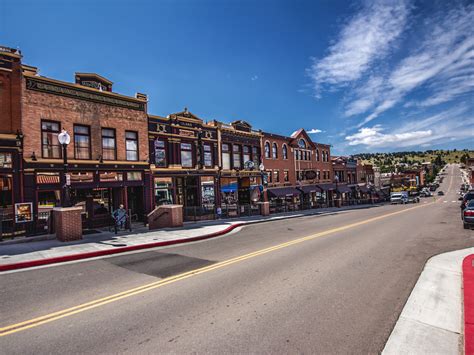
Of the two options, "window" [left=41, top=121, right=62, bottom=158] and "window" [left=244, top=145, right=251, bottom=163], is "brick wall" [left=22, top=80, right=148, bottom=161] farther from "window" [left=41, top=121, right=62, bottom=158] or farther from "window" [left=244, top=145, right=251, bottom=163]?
"window" [left=244, top=145, right=251, bottom=163]

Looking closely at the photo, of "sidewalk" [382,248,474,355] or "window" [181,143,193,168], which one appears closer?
"sidewalk" [382,248,474,355]

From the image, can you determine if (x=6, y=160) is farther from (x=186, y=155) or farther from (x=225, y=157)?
(x=225, y=157)

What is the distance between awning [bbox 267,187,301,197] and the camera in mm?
31931

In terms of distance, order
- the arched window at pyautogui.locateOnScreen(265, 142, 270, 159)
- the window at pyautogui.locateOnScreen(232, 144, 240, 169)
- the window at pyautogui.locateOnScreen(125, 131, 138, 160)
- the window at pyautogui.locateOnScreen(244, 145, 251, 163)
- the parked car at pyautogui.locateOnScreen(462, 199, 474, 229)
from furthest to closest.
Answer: the arched window at pyautogui.locateOnScreen(265, 142, 270, 159)
the window at pyautogui.locateOnScreen(244, 145, 251, 163)
the window at pyautogui.locateOnScreen(232, 144, 240, 169)
the window at pyautogui.locateOnScreen(125, 131, 138, 160)
the parked car at pyautogui.locateOnScreen(462, 199, 474, 229)

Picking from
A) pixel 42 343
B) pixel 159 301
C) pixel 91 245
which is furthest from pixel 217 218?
pixel 42 343

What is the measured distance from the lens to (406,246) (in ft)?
34.2

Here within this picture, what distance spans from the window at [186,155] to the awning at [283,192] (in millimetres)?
12283

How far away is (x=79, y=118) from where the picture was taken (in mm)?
16688

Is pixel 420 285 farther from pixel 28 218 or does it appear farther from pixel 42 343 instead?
pixel 28 218

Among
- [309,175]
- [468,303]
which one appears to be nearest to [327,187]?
[309,175]

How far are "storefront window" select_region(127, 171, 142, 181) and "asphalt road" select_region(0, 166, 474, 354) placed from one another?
34.0 feet

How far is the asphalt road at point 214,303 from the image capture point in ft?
12.8

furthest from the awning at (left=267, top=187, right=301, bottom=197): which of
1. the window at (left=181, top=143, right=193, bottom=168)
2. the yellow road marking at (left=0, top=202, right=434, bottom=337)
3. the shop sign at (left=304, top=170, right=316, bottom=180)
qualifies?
the yellow road marking at (left=0, top=202, right=434, bottom=337)

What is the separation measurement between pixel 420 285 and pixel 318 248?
4.30 meters
